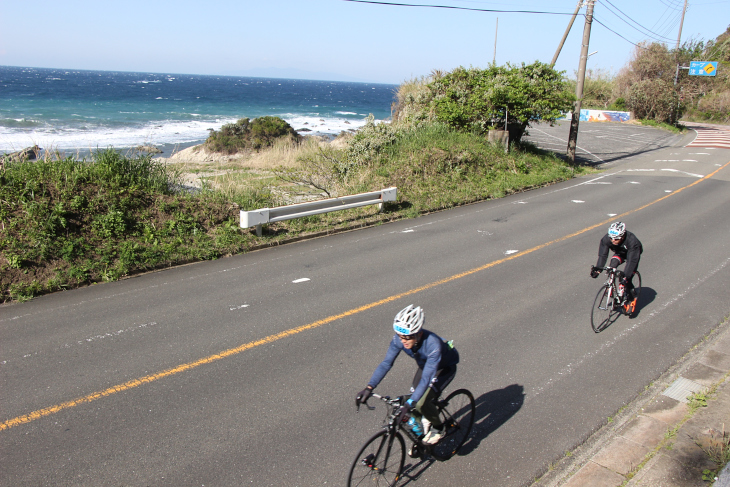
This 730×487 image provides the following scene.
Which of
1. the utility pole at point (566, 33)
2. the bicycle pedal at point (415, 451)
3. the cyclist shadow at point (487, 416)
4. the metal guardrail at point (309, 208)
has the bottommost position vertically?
the cyclist shadow at point (487, 416)

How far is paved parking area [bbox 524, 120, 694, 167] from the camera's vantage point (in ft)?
94.8

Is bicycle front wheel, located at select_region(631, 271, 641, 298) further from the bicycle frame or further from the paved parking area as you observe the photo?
the paved parking area

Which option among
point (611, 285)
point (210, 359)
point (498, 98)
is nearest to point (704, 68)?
point (498, 98)

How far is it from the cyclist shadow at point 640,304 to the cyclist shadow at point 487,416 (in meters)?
2.51

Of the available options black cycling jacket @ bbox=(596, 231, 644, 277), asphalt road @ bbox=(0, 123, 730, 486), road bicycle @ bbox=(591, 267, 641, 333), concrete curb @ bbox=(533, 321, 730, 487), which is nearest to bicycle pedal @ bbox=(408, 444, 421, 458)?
asphalt road @ bbox=(0, 123, 730, 486)

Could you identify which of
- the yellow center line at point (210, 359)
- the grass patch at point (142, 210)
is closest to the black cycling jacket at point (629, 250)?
the yellow center line at point (210, 359)

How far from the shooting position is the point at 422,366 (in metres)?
4.44

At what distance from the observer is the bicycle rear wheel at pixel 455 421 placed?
4691mm

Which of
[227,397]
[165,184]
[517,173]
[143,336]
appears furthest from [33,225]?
[517,173]

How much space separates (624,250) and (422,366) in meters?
5.09

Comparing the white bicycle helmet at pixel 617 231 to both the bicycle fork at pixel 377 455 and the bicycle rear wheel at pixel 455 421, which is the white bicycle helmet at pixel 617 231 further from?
the bicycle fork at pixel 377 455

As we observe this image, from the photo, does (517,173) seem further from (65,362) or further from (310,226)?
(65,362)

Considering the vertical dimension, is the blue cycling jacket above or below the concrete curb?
above

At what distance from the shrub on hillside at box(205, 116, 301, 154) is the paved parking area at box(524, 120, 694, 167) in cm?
1691
